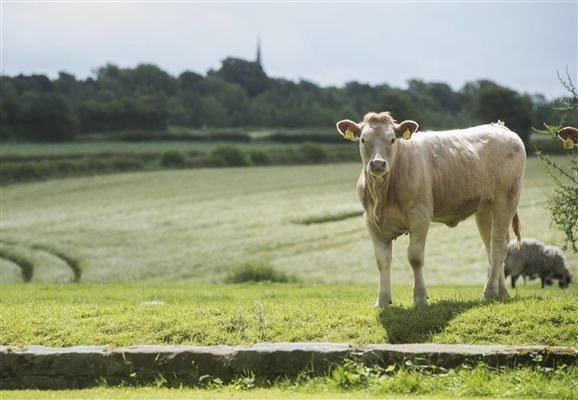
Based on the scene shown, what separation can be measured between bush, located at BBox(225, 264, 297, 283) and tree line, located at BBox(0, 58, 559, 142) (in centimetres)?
4327

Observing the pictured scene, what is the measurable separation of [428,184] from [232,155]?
232 ft

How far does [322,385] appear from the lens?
11461 millimetres

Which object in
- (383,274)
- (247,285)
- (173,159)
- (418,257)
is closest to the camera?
(418,257)

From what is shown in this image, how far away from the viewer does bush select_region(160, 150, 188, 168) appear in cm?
8112

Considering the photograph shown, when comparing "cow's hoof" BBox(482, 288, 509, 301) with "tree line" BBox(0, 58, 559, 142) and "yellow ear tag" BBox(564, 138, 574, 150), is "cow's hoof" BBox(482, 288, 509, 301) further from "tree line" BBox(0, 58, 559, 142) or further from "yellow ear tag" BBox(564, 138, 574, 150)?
"tree line" BBox(0, 58, 559, 142)

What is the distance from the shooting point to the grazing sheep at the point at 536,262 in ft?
112

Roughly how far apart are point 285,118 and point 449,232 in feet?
187

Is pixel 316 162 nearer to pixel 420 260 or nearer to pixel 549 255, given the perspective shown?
pixel 549 255

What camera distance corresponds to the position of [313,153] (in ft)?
287

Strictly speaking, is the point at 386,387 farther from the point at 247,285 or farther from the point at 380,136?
the point at 247,285

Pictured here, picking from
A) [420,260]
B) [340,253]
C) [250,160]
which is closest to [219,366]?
[420,260]

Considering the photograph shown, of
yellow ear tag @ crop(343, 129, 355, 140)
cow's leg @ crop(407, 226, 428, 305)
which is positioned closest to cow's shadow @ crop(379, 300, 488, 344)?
cow's leg @ crop(407, 226, 428, 305)

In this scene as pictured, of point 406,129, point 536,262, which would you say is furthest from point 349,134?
point 536,262

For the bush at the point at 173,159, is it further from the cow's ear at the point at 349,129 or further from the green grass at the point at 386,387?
the green grass at the point at 386,387
